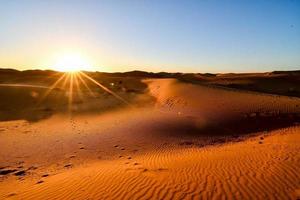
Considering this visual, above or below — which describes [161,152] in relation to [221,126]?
below

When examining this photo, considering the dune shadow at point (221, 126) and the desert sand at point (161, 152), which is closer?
the desert sand at point (161, 152)

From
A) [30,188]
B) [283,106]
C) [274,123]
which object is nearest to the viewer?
[30,188]

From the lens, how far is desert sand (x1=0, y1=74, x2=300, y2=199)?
6.98 m

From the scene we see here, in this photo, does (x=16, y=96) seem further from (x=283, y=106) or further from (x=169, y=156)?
(x=283, y=106)

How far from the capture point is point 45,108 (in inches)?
935

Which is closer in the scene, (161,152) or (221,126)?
(161,152)

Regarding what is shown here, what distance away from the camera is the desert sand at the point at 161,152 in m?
6.98

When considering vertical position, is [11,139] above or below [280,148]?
below

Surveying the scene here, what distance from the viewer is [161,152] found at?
1183cm

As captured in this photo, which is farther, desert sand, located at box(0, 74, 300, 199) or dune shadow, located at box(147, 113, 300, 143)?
dune shadow, located at box(147, 113, 300, 143)

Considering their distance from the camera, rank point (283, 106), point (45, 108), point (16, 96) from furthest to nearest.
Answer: point (16, 96) → point (45, 108) → point (283, 106)

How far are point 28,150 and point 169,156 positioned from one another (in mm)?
6256

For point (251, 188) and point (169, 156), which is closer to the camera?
point (251, 188)

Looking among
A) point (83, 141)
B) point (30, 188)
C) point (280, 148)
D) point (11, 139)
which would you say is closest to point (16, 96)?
point (11, 139)
